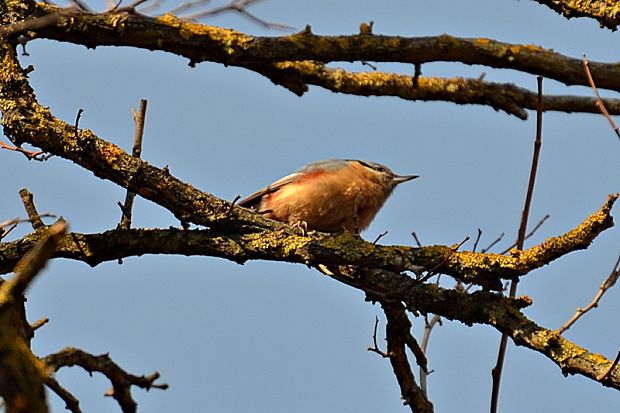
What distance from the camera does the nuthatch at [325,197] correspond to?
6141 mm

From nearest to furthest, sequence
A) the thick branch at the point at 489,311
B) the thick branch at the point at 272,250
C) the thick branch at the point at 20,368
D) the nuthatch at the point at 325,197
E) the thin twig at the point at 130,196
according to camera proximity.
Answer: the thick branch at the point at 20,368 → the thick branch at the point at 489,311 → the thick branch at the point at 272,250 → the thin twig at the point at 130,196 → the nuthatch at the point at 325,197

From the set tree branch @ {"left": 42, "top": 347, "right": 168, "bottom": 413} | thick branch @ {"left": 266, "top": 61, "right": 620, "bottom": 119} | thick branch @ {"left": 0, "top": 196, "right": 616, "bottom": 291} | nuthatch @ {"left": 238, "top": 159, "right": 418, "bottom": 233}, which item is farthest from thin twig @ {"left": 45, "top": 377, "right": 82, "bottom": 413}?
thick branch @ {"left": 266, "top": 61, "right": 620, "bottom": 119}

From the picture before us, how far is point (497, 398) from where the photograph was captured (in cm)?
360

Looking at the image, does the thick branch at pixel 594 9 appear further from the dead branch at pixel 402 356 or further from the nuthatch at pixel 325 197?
the dead branch at pixel 402 356

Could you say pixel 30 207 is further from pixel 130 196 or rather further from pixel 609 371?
pixel 609 371

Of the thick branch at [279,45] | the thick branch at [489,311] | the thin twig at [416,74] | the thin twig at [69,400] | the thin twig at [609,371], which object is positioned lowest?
the thin twig at [69,400]

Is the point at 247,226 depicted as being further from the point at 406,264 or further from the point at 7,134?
the point at 7,134

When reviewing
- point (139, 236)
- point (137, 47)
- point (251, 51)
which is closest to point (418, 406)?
point (139, 236)

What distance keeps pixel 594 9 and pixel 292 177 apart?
2361 mm

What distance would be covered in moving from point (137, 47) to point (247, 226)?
1.15 meters

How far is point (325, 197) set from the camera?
245 inches

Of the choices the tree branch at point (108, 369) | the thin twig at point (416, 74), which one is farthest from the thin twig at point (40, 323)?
the thin twig at point (416, 74)

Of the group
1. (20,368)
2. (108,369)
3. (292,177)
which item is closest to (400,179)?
(292,177)

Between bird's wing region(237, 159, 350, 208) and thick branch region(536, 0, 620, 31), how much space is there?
211 centimetres
